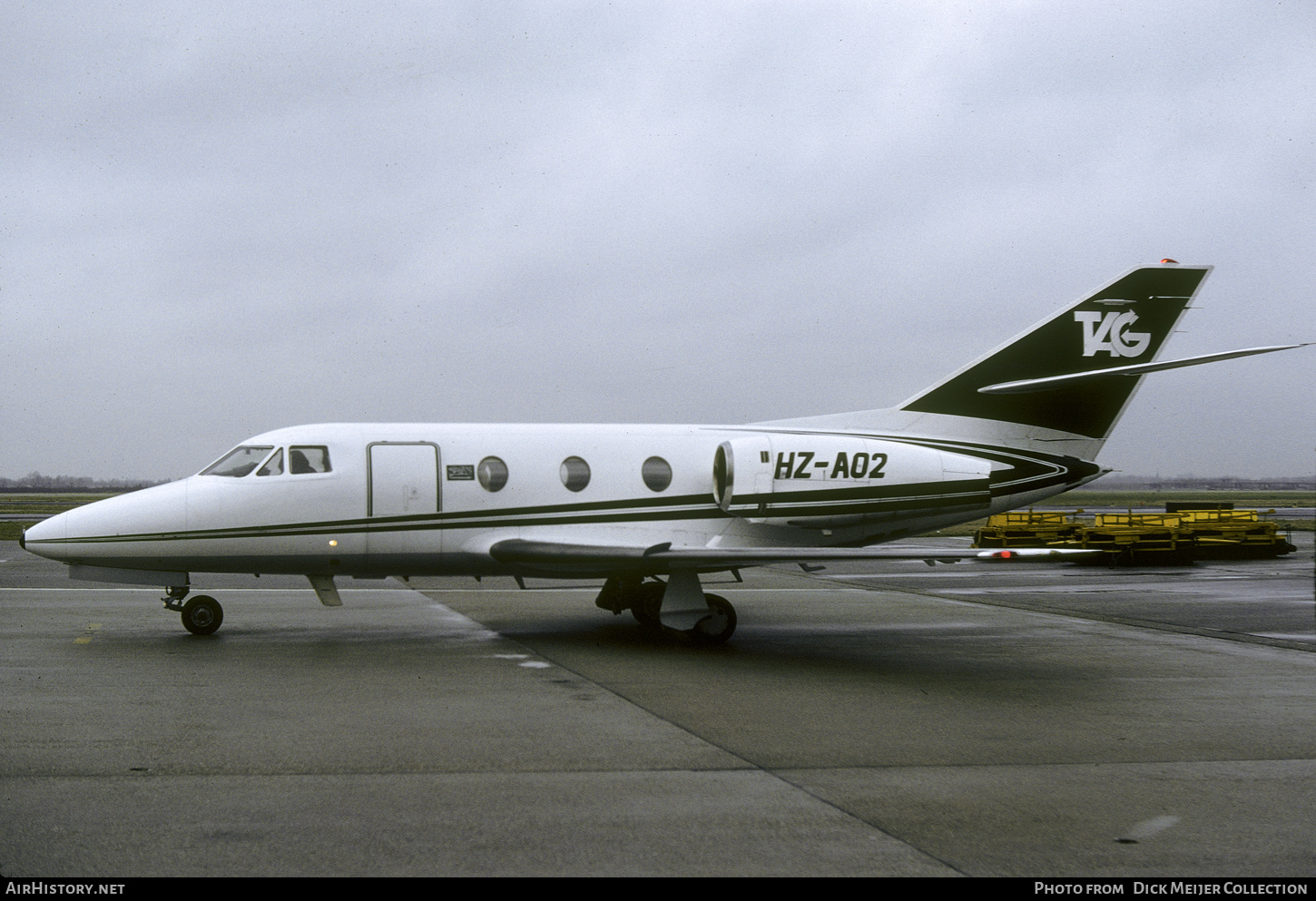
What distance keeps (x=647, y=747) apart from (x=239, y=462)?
25.0 feet

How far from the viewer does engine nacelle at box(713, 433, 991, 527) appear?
44.2 ft

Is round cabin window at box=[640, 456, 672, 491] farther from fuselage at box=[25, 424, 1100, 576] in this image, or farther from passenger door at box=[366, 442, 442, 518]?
passenger door at box=[366, 442, 442, 518]

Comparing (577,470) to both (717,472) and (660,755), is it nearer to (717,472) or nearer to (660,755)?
(717,472)

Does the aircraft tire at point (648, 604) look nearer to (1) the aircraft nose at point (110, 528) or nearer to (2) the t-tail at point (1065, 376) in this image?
(2) the t-tail at point (1065, 376)

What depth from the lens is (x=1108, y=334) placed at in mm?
14609

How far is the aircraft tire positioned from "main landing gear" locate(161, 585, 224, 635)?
5570 mm

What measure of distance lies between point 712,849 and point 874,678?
587 cm

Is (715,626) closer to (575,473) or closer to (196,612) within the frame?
(575,473)

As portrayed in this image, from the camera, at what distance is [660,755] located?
746 centimetres

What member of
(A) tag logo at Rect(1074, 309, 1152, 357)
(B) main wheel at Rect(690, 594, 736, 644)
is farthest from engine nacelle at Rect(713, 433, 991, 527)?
(A) tag logo at Rect(1074, 309, 1152, 357)

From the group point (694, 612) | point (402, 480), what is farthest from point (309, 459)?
point (694, 612)

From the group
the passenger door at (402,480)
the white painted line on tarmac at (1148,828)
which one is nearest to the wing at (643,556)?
the passenger door at (402,480)

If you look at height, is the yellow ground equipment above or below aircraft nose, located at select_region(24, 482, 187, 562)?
below
